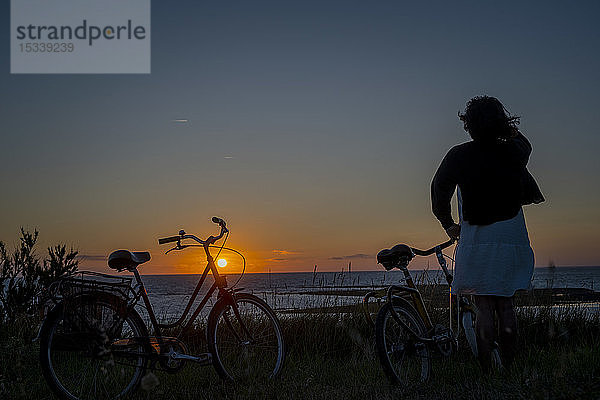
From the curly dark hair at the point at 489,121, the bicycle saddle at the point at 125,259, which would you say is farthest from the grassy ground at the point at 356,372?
the curly dark hair at the point at 489,121

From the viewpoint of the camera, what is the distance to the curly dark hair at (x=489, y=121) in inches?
169

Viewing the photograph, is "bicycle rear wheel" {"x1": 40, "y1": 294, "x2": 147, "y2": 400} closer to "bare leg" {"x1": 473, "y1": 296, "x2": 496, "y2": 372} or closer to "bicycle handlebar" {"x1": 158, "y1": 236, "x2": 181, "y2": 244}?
"bicycle handlebar" {"x1": 158, "y1": 236, "x2": 181, "y2": 244}

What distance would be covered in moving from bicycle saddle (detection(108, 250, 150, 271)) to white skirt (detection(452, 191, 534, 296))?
256cm

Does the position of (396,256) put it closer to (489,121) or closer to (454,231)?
(454,231)

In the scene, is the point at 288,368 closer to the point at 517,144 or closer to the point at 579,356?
the point at 579,356

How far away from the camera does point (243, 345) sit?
521cm

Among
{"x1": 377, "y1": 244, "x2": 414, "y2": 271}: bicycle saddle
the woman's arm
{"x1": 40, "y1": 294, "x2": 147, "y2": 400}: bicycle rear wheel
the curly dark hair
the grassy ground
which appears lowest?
the grassy ground

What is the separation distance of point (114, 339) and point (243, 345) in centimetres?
131

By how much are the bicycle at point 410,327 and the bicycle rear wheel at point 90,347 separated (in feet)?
6.15

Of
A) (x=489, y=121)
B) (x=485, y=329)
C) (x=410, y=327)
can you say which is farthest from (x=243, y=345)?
(x=489, y=121)

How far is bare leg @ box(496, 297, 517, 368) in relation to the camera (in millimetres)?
4297

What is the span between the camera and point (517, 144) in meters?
4.32

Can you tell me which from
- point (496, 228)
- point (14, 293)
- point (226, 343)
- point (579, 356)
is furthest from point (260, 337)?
point (14, 293)

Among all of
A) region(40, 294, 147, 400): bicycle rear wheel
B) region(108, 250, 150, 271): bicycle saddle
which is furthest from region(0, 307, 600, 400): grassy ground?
region(108, 250, 150, 271): bicycle saddle
